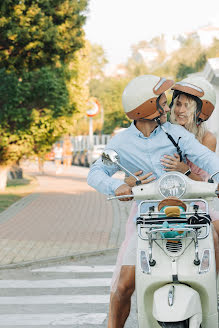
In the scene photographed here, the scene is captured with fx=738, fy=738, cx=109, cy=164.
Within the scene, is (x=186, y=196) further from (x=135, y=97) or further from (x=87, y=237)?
(x=87, y=237)

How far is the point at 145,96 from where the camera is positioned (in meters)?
4.24

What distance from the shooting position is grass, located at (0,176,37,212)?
58.7 feet

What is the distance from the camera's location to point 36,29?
1625 cm

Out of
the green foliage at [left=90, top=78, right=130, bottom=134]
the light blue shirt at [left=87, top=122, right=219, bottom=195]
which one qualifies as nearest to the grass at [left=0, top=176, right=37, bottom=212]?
the light blue shirt at [left=87, top=122, right=219, bottom=195]

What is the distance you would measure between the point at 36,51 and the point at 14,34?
72 cm

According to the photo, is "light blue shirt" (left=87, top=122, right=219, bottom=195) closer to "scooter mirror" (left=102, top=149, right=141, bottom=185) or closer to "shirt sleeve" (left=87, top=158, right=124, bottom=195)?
"shirt sleeve" (left=87, top=158, right=124, bottom=195)

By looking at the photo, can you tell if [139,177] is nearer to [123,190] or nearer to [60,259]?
[123,190]

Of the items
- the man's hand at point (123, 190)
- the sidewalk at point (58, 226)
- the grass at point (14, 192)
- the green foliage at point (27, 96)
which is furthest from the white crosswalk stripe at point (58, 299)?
the green foliage at point (27, 96)

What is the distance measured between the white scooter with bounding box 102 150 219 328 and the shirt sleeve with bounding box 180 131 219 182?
31cm

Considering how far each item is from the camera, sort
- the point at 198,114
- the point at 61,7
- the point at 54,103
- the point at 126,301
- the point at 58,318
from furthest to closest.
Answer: the point at 54,103 → the point at 61,7 → the point at 58,318 → the point at 198,114 → the point at 126,301

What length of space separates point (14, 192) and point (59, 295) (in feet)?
46.4

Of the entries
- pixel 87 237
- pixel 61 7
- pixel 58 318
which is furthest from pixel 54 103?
pixel 58 318

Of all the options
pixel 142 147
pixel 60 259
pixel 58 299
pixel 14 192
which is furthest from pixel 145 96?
pixel 14 192

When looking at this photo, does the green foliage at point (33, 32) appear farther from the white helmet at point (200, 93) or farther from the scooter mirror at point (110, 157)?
the scooter mirror at point (110, 157)
